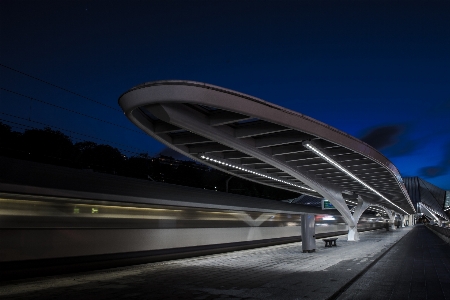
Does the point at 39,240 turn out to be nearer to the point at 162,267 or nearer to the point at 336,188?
the point at 162,267

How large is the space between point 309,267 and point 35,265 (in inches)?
323

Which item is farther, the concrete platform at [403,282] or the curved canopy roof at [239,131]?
the curved canopy roof at [239,131]

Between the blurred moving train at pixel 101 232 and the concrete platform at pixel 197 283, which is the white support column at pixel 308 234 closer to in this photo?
the blurred moving train at pixel 101 232

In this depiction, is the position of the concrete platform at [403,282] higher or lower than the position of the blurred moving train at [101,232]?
lower

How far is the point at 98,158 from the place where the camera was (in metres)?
61.1

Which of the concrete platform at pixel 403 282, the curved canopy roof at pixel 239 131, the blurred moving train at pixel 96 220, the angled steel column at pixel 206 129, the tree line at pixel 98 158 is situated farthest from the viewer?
the tree line at pixel 98 158

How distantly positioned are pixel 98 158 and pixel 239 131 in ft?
163

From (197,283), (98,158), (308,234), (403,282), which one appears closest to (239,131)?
(308,234)

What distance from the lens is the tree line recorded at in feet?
155

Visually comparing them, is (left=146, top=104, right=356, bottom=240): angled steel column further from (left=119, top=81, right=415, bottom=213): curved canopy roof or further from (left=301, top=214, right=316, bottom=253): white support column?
(left=301, top=214, right=316, bottom=253): white support column

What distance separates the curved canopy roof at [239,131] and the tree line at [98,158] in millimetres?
11787

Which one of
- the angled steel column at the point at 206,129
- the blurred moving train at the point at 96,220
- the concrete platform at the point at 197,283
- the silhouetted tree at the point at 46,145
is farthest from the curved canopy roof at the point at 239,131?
the silhouetted tree at the point at 46,145

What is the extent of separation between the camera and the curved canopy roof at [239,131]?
12.0m

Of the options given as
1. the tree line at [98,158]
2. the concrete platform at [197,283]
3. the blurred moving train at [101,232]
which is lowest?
the concrete platform at [197,283]
